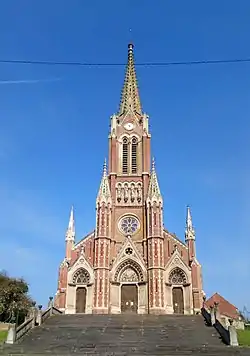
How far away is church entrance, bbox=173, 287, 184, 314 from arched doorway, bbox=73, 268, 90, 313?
31.8ft

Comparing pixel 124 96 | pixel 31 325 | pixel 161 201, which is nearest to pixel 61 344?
pixel 31 325

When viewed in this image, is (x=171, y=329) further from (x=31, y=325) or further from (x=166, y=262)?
(x=166, y=262)

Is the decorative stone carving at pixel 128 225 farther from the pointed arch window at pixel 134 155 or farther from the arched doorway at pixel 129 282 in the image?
the pointed arch window at pixel 134 155

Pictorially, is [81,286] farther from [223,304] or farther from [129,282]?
[223,304]

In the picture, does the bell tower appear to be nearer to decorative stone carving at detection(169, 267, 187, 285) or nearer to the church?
the church

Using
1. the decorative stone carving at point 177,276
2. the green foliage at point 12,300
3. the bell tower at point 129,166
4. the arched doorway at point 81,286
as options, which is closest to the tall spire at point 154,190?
the bell tower at point 129,166

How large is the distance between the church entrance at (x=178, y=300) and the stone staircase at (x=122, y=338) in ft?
29.3

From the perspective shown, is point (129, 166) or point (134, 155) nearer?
point (129, 166)

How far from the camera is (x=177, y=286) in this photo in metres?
43.9

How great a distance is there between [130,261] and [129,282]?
2293 mm

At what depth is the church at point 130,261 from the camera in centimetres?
4288

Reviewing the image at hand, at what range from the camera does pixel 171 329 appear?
28.9 meters

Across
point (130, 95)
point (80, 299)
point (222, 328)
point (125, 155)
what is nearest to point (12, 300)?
point (80, 299)

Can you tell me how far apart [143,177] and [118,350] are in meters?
30.2
